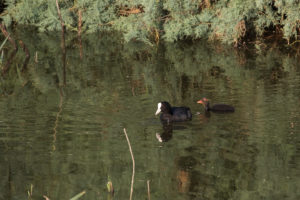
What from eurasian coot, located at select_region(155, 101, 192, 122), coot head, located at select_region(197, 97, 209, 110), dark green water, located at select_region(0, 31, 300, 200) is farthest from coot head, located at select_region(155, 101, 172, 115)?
coot head, located at select_region(197, 97, 209, 110)

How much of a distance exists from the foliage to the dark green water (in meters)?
2.88

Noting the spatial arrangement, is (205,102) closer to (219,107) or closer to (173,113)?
(219,107)

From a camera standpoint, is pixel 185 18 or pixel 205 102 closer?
pixel 205 102

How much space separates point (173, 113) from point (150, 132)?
85 cm

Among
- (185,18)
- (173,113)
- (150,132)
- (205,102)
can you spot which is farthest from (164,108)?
(185,18)

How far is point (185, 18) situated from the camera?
25234mm

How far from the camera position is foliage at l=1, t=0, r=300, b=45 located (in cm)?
2350

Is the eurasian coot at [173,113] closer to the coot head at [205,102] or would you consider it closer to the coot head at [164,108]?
the coot head at [164,108]

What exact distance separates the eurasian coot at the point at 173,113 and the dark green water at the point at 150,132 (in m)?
0.22

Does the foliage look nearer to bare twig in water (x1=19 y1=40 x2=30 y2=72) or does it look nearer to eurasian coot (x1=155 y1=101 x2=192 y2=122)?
bare twig in water (x1=19 y1=40 x2=30 y2=72)

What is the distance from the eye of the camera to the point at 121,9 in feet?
96.3

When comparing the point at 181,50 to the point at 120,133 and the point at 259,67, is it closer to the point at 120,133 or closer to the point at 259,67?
the point at 259,67

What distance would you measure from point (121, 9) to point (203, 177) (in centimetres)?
2012

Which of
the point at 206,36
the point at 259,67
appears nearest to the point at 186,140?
the point at 259,67
